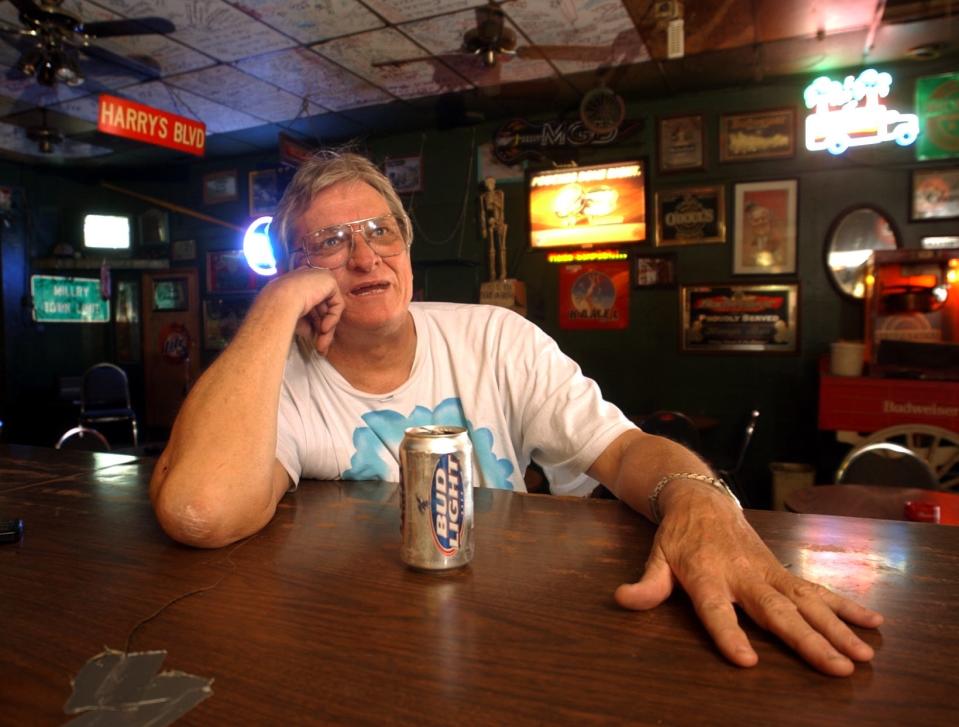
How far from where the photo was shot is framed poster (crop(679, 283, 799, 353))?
201 inches

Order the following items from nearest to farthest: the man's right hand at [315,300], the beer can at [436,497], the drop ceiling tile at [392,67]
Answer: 1. the beer can at [436,497]
2. the man's right hand at [315,300]
3. the drop ceiling tile at [392,67]

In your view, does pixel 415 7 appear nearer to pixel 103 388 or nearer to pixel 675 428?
pixel 675 428

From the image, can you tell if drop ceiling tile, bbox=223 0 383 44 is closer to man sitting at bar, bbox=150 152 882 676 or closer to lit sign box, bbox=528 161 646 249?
lit sign box, bbox=528 161 646 249

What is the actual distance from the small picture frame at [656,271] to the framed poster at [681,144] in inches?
28.7

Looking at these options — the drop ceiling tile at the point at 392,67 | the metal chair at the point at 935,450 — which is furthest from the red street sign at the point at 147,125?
the metal chair at the point at 935,450

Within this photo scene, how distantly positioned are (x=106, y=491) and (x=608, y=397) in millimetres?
4786

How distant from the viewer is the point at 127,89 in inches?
205

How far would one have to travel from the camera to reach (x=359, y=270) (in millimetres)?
1550

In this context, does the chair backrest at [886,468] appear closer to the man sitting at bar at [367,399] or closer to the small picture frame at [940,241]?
the man sitting at bar at [367,399]

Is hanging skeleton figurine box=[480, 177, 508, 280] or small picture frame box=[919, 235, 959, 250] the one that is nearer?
small picture frame box=[919, 235, 959, 250]

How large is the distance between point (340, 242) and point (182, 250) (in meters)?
7.07

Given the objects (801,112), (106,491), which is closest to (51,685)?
(106,491)

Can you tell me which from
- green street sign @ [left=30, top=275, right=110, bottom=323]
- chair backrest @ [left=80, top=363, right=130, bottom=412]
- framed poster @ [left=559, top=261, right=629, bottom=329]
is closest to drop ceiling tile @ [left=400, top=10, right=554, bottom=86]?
framed poster @ [left=559, top=261, right=629, bottom=329]

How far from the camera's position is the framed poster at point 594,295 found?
562 cm
